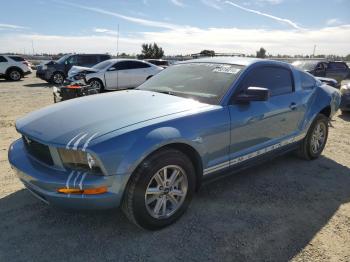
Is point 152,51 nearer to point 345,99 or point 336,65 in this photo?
point 336,65

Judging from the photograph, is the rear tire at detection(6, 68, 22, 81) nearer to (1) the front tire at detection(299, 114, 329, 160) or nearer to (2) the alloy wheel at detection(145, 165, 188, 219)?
(1) the front tire at detection(299, 114, 329, 160)

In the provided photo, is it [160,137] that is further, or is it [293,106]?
[293,106]

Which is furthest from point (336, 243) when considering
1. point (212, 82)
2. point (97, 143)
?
point (97, 143)

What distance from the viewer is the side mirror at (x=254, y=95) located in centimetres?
348

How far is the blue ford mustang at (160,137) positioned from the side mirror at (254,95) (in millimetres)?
11

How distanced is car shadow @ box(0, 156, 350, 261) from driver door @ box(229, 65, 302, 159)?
1.95 feet

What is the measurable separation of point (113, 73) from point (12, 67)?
8.99m

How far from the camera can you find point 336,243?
307cm

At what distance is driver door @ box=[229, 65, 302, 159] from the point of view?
3.64 metres

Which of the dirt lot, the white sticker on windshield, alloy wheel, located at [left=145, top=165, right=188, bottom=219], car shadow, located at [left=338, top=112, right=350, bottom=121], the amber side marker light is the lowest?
the dirt lot

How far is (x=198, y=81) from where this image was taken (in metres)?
3.97

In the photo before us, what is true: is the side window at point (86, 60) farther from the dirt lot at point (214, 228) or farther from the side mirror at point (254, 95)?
the side mirror at point (254, 95)

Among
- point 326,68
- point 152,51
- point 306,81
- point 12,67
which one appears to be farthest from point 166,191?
point 152,51

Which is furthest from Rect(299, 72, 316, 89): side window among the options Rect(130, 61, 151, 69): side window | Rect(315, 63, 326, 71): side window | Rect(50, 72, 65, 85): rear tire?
Rect(50, 72, 65, 85): rear tire
